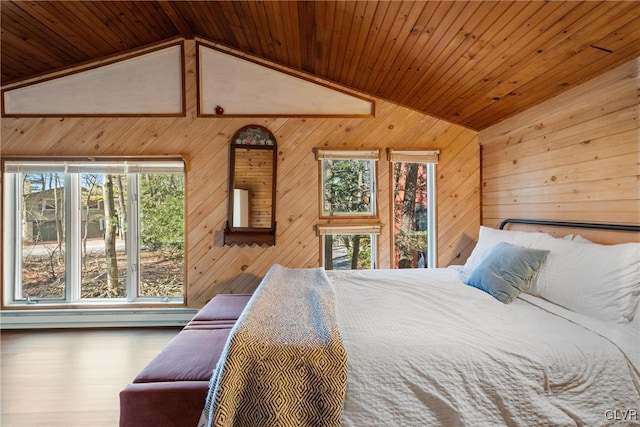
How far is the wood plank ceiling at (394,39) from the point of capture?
1.57 metres

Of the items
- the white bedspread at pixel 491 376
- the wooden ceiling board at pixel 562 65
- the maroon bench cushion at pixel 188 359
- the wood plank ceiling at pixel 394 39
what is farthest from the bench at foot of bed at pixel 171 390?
the wooden ceiling board at pixel 562 65

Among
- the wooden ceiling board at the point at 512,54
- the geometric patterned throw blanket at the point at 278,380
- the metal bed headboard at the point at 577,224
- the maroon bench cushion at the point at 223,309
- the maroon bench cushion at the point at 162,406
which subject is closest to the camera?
the geometric patterned throw blanket at the point at 278,380

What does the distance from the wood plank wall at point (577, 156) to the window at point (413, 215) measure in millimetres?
656

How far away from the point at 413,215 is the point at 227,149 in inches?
84.2

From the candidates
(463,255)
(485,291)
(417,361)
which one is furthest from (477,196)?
(417,361)

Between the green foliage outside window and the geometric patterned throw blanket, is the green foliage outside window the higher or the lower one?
the higher one

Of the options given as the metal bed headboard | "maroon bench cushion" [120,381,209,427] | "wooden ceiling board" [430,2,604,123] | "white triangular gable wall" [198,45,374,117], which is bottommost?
"maroon bench cushion" [120,381,209,427]

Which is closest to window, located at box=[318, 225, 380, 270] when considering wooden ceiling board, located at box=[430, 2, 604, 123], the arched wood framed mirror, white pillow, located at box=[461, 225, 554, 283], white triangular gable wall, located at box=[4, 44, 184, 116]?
the arched wood framed mirror

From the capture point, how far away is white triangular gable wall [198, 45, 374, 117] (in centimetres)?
309

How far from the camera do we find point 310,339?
3.98ft

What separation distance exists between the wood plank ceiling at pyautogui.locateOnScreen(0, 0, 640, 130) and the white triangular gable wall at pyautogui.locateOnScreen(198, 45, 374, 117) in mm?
146

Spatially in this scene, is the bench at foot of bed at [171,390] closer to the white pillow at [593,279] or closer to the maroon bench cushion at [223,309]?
the maroon bench cushion at [223,309]

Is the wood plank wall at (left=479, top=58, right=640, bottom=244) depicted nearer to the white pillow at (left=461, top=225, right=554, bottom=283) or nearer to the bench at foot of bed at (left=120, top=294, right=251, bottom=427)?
the white pillow at (left=461, top=225, right=554, bottom=283)

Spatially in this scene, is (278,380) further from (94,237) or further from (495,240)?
(94,237)
